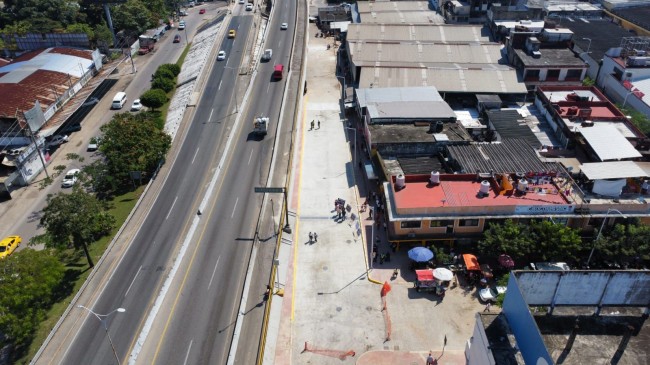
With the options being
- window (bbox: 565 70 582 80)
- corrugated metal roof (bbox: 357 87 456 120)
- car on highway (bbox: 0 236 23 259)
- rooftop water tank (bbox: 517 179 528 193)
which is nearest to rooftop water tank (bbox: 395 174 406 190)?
rooftop water tank (bbox: 517 179 528 193)

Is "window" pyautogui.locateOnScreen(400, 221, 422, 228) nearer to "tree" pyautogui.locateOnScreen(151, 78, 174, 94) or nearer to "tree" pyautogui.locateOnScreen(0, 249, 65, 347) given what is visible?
"tree" pyautogui.locateOnScreen(0, 249, 65, 347)

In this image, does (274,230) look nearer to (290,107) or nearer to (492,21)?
(290,107)

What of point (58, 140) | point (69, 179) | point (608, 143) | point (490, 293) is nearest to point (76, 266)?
point (69, 179)

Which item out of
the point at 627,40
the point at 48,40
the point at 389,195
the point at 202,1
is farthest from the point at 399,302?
the point at 202,1

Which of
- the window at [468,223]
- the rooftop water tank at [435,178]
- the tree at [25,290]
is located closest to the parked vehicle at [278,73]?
the rooftop water tank at [435,178]

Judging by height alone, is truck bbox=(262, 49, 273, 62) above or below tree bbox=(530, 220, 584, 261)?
above
